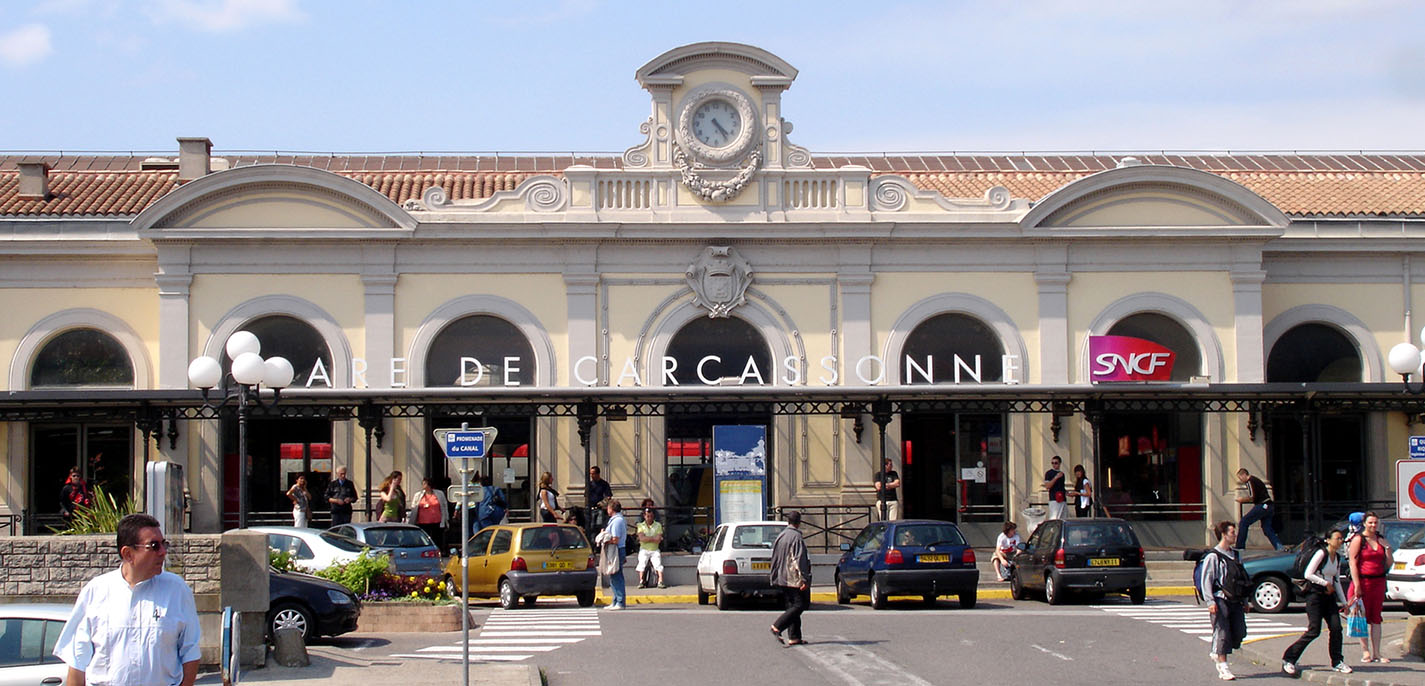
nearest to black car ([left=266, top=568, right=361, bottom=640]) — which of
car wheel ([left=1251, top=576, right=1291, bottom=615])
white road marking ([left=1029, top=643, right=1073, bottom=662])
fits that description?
white road marking ([left=1029, top=643, right=1073, bottom=662])

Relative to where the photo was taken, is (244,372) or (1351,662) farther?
(244,372)

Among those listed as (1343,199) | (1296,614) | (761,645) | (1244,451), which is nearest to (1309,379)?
(1244,451)

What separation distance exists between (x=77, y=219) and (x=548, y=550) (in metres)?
14.3

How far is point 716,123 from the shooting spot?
33.3 meters

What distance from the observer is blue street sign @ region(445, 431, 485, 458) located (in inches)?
637

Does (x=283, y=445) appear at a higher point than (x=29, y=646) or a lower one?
higher

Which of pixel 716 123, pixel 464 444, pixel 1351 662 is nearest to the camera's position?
pixel 464 444

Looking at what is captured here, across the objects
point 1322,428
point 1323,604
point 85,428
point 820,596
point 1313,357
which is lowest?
point 820,596

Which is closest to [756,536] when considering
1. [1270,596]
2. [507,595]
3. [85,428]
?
[507,595]

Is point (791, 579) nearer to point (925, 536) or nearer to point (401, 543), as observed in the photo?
point (925, 536)

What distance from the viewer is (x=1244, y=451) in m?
33.4

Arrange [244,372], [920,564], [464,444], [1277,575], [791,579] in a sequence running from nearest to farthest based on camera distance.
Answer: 1. [464,444]
2. [791,579]
3. [244,372]
4. [1277,575]
5. [920,564]

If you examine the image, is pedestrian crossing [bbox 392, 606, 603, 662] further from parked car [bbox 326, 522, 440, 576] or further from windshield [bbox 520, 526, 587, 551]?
parked car [bbox 326, 522, 440, 576]

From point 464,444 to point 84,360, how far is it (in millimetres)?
19647
